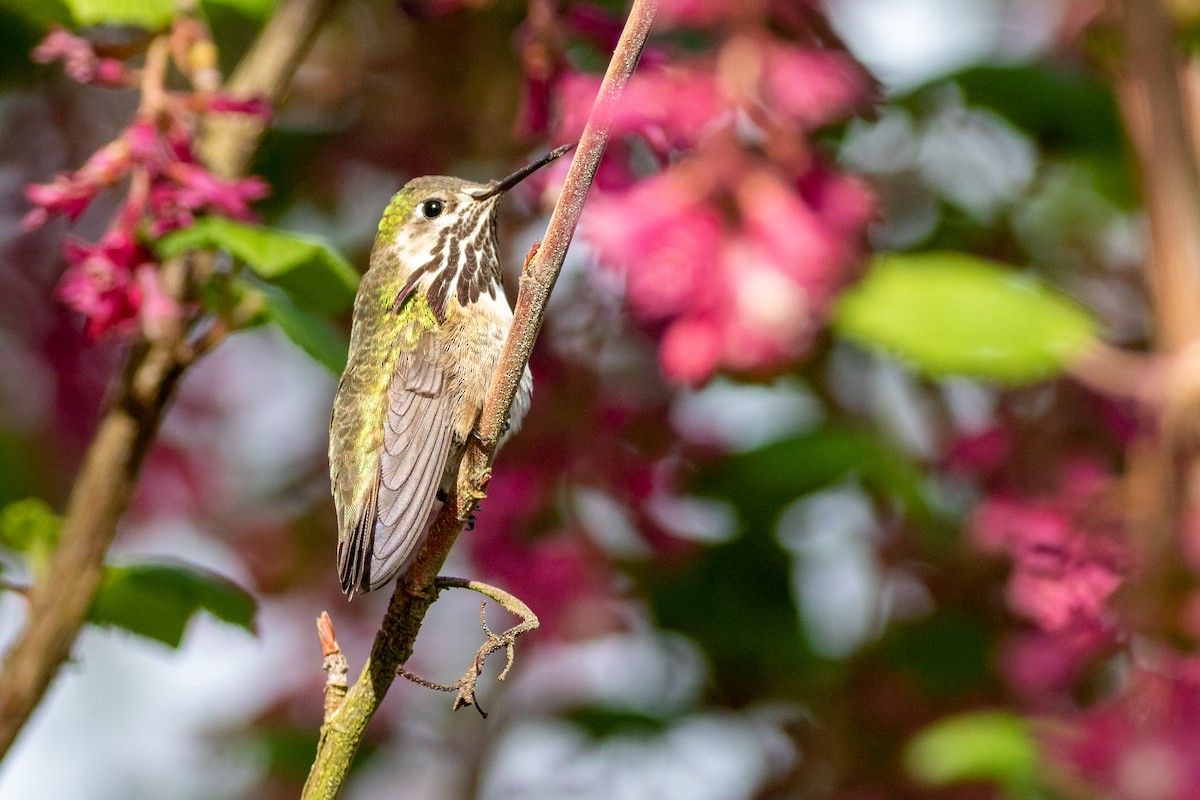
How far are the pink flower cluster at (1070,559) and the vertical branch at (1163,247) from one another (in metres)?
0.10

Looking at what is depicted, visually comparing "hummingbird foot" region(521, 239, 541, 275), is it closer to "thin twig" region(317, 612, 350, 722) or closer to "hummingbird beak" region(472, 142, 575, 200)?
"hummingbird beak" region(472, 142, 575, 200)

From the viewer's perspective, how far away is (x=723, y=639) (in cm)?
275

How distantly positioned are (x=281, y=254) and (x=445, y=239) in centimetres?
49

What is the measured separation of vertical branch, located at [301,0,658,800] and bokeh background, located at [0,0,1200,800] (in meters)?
0.65

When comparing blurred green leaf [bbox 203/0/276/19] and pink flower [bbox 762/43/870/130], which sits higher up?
pink flower [bbox 762/43/870/130]

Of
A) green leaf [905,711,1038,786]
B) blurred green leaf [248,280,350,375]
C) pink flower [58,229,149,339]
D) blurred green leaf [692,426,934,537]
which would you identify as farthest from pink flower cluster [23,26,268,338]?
green leaf [905,711,1038,786]

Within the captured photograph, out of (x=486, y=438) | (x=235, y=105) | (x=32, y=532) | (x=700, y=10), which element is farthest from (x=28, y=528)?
(x=700, y=10)

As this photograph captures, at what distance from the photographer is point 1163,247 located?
209cm

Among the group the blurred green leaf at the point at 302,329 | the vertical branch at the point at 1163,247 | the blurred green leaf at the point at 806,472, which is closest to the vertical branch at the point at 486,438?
the blurred green leaf at the point at 302,329

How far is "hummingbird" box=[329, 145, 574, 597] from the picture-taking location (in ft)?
5.25

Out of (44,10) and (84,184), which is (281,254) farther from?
Answer: (44,10)

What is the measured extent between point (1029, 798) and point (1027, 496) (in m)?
0.53

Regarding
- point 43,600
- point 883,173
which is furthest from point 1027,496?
point 43,600

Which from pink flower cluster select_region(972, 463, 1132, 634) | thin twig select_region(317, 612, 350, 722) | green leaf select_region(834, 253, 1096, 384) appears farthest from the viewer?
pink flower cluster select_region(972, 463, 1132, 634)
